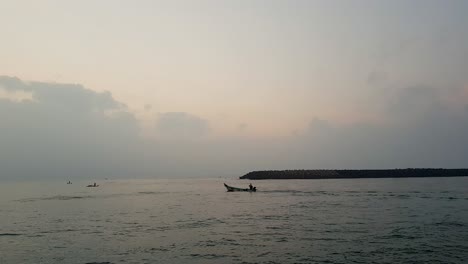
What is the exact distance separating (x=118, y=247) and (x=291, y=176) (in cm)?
15271

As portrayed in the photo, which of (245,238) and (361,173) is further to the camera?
(361,173)

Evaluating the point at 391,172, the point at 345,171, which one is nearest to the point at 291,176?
the point at 345,171

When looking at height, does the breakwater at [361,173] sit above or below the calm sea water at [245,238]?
above

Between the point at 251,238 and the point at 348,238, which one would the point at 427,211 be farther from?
the point at 251,238

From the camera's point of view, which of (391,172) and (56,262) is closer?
(56,262)

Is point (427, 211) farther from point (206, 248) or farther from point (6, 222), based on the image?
point (6, 222)

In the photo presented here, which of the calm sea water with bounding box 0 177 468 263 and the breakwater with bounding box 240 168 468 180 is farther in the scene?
the breakwater with bounding box 240 168 468 180

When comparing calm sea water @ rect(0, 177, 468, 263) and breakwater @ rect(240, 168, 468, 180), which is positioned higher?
breakwater @ rect(240, 168, 468, 180)

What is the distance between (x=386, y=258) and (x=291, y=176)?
15407 cm

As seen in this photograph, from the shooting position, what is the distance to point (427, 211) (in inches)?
1519

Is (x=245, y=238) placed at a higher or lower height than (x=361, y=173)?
lower

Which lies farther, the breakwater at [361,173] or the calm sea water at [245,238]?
the breakwater at [361,173]

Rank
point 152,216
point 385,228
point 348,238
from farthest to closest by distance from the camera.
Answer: point 152,216 < point 385,228 < point 348,238

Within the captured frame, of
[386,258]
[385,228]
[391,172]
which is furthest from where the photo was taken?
[391,172]
